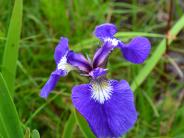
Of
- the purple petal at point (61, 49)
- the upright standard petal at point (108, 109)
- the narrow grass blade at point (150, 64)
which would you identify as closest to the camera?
the upright standard petal at point (108, 109)

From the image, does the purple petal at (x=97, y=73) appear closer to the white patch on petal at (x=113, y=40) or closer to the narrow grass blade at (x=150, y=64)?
the white patch on petal at (x=113, y=40)

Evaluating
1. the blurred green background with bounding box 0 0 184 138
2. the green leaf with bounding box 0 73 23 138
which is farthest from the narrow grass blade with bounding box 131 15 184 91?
the green leaf with bounding box 0 73 23 138

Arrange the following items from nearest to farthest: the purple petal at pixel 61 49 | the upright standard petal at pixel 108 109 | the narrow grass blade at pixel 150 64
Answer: the upright standard petal at pixel 108 109 → the purple petal at pixel 61 49 → the narrow grass blade at pixel 150 64

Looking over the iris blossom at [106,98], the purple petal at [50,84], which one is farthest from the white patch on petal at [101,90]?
the purple petal at [50,84]

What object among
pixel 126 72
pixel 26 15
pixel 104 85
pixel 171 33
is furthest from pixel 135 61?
pixel 26 15

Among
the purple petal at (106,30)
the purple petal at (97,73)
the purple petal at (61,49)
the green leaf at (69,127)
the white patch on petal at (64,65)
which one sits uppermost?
the purple petal at (106,30)

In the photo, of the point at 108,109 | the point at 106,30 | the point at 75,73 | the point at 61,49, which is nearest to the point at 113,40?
the point at 106,30

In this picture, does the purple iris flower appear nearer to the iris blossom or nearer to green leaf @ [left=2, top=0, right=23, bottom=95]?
the iris blossom

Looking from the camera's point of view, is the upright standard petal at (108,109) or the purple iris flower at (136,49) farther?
the purple iris flower at (136,49)
